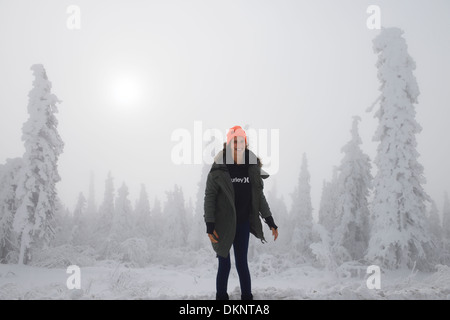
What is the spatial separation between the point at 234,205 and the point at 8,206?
78.3 feet

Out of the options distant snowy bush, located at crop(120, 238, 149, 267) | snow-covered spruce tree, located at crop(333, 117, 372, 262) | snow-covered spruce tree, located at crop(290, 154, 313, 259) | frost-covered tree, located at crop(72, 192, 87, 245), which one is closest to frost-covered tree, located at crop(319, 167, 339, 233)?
snow-covered spruce tree, located at crop(290, 154, 313, 259)

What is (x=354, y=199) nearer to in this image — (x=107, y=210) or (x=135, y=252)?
(x=135, y=252)

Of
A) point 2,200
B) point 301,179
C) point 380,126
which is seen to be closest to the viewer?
point 380,126

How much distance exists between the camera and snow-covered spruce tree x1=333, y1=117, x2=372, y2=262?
23781 millimetres

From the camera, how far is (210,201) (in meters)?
5.16

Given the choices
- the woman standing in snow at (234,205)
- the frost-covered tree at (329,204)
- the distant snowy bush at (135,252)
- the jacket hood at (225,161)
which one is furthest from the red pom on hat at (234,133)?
the distant snowy bush at (135,252)

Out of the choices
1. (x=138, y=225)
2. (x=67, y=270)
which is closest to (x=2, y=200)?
(x=67, y=270)

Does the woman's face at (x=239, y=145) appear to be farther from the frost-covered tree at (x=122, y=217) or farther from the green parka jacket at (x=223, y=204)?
the frost-covered tree at (x=122, y=217)

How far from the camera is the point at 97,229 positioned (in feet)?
156

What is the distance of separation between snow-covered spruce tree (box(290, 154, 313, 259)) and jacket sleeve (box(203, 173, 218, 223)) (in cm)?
2860

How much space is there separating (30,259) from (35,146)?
7785mm

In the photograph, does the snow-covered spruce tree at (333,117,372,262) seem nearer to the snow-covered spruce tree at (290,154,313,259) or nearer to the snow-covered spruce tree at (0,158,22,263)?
the snow-covered spruce tree at (290,154,313,259)

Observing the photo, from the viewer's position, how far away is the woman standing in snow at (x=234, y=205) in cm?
517
